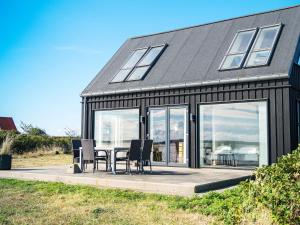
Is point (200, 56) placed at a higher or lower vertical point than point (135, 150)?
higher

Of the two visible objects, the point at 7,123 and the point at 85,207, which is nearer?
the point at 85,207

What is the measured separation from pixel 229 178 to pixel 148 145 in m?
2.27

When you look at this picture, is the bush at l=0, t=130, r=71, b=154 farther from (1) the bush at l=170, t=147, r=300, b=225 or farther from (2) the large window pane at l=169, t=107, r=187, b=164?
(1) the bush at l=170, t=147, r=300, b=225

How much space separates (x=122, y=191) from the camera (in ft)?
24.0

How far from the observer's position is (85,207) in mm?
5910

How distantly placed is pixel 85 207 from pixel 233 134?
20.3ft

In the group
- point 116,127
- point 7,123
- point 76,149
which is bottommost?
point 76,149

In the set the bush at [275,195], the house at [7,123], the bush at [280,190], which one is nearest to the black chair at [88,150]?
the bush at [275,195]

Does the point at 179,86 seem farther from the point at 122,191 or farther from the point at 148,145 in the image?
the point at 122,191

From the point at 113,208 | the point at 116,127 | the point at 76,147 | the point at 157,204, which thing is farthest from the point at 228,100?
the point at 113,208

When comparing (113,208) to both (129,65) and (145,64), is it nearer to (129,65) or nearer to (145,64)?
(145,64)

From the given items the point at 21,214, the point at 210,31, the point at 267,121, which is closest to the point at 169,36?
the point at 210,31

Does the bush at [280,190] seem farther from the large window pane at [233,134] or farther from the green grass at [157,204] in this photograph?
the large window pane at [233,134]

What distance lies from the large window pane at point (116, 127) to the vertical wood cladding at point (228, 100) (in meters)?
0.27
